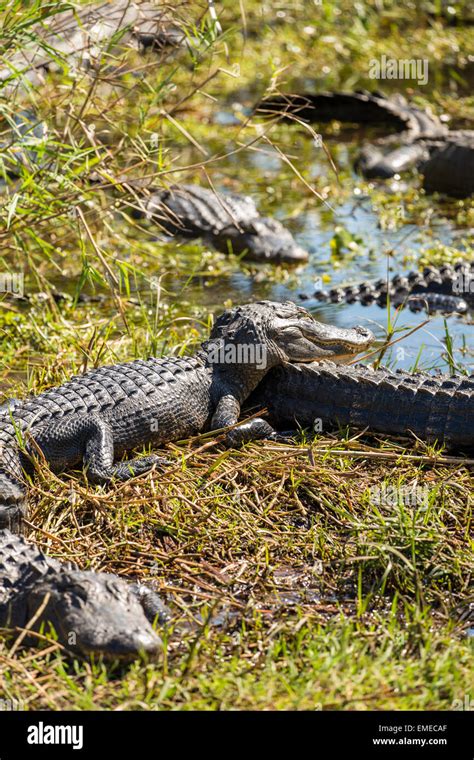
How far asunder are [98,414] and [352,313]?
301 cm

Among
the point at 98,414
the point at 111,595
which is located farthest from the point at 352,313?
the point at 111,595

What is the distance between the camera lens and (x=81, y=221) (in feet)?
20.0

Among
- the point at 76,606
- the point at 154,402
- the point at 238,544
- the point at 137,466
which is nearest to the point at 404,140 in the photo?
the point at 154,402

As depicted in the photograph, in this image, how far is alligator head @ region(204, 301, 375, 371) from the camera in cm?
552

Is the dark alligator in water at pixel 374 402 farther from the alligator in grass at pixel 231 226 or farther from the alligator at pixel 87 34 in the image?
the alligator in grass at pixel 231 226

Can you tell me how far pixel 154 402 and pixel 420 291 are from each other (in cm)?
330

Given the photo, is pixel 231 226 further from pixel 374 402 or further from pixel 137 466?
pixel 137 466

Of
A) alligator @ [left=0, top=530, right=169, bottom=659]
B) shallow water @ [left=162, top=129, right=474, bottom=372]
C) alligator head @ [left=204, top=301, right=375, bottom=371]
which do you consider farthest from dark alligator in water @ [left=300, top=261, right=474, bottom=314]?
alligator @ [left=0, top=530, right=169, bottom=659]

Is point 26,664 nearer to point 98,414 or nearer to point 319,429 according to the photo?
point 98,414

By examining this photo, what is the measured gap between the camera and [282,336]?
5.58 metres

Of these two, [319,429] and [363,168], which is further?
[363,168]

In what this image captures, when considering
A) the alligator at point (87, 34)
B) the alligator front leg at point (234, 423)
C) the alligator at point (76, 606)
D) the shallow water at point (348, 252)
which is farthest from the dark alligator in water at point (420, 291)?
the alligator at point (76, 606)

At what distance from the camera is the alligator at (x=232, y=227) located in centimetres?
862

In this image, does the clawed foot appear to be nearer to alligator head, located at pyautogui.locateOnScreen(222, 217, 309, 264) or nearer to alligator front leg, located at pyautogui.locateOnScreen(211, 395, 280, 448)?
alligator front leg, located at pyautogui.locateOnScreen(211, 395, 280, 448)
